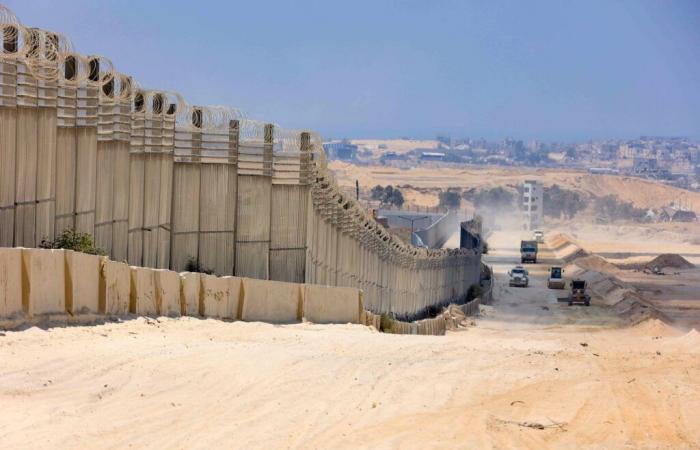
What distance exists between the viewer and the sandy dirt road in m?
10.0

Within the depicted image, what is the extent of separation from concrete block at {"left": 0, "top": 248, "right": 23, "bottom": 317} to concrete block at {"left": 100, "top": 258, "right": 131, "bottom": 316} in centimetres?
167

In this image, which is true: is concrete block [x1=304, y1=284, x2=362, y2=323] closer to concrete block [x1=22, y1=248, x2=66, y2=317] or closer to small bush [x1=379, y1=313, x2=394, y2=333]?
small bush [x1=379, y1=313, x2=394, y2=333]

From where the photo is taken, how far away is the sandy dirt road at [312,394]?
10047 millimetres

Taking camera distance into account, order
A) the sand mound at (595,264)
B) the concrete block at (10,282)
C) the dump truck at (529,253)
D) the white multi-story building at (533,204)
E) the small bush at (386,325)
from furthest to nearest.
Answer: the white multi-story building at (533,204), the dump truck at (529,253), the sand mound at (595,264), the small bush at (386,325), the concrete block at (10,282)

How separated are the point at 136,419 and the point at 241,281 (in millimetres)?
8425

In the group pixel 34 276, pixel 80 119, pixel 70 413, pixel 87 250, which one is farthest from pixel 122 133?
pixel 70 413

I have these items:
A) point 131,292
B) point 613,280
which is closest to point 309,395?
point 131,292

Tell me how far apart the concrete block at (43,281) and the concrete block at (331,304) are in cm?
746

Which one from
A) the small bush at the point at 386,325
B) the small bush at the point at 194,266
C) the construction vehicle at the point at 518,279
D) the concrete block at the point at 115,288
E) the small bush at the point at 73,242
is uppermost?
the small bush at the point at 73,242

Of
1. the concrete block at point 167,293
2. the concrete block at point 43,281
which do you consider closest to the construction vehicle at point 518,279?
the concrete block at point 167,293

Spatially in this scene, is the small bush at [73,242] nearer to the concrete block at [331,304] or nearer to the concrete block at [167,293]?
the concrete block at [167,293]

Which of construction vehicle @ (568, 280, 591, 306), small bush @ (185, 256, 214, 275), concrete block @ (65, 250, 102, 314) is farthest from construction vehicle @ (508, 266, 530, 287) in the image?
concrete block @ (65, 250, 102, 314)

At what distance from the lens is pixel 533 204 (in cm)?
18438

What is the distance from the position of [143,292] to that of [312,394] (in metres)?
4.50
